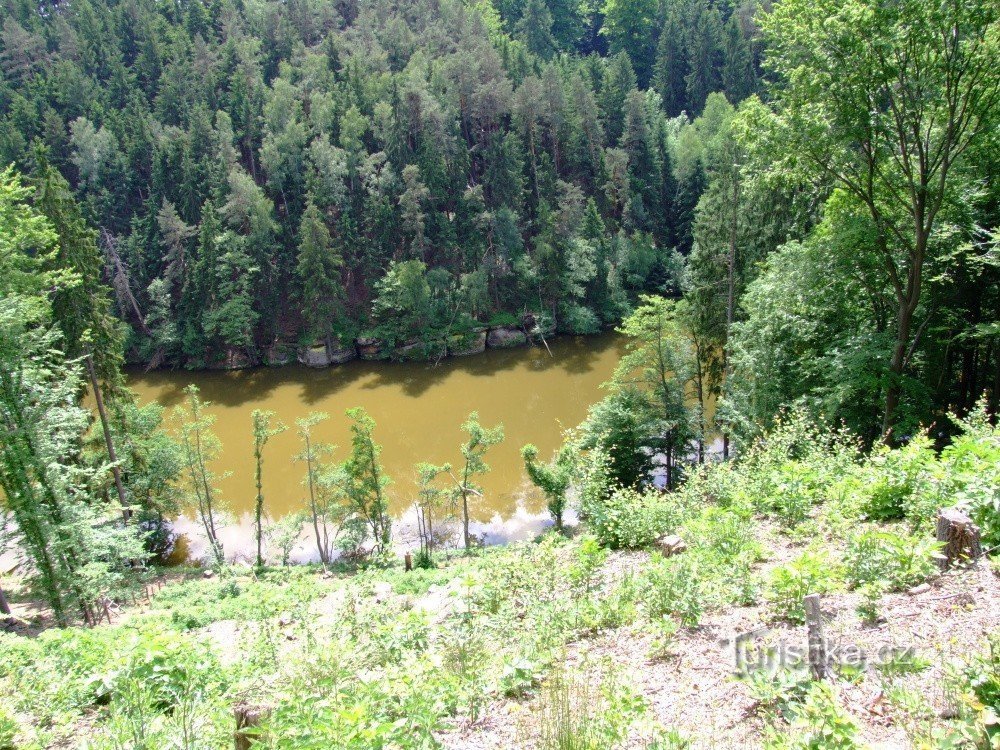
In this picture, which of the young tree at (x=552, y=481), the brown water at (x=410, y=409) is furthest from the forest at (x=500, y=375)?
the brown water at (x=410, y=409)

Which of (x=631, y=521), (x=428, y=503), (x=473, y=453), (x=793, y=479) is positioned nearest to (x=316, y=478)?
(x=428, y=503)

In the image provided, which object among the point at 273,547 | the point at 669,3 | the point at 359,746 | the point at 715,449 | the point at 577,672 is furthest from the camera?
the point at 669,3

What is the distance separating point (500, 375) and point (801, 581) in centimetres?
3045

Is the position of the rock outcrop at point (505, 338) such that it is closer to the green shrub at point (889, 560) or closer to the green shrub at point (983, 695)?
the green shrub at point (889, 560)

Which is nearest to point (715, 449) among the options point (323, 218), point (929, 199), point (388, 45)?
point (929, 199)

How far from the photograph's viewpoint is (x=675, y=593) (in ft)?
20.9

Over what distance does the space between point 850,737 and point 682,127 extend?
50.7 meters

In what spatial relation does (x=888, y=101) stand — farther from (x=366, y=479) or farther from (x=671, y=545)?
(x=366, y=479)

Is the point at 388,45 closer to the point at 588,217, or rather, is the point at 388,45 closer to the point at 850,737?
the point at 588,217

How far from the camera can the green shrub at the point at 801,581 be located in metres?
5.52

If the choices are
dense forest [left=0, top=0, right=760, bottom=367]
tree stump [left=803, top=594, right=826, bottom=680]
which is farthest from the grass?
dense forest [left=0, top=0, right=760, bottom=367]

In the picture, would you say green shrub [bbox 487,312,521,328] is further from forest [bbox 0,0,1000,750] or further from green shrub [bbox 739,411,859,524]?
green shrub [bbox 739,411,859,524]

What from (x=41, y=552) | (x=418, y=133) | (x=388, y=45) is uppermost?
(x=388, y=45)

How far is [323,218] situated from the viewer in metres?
40.1
